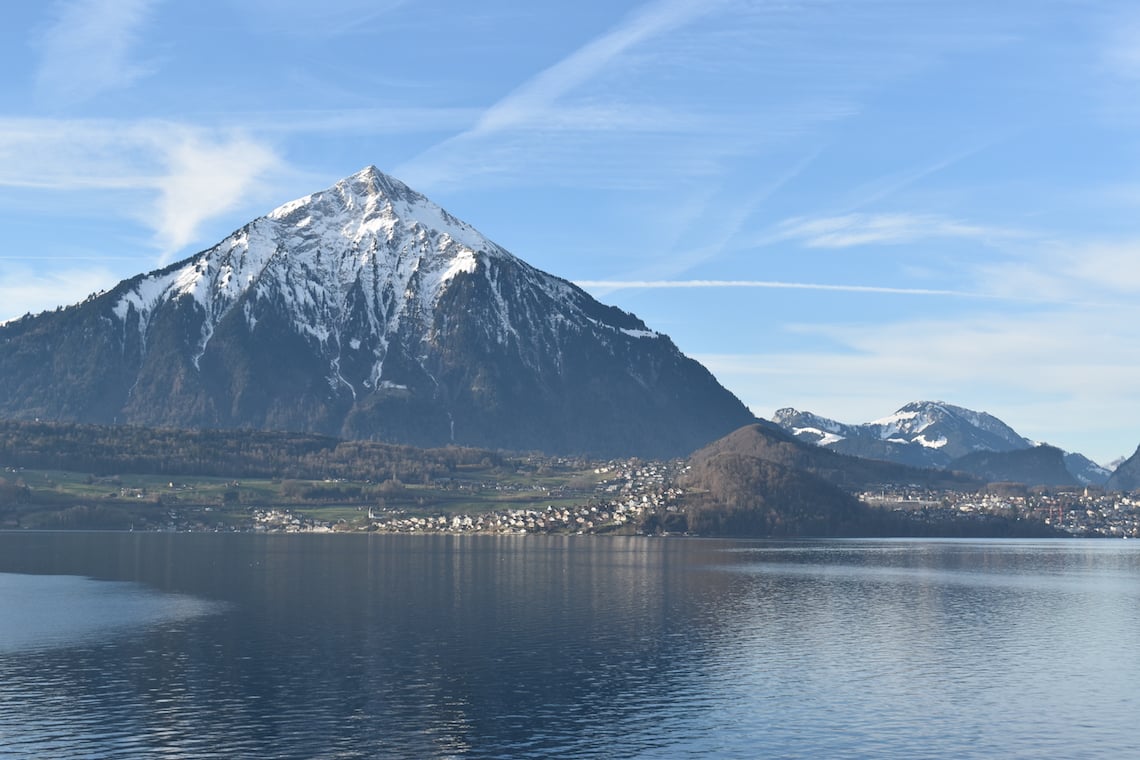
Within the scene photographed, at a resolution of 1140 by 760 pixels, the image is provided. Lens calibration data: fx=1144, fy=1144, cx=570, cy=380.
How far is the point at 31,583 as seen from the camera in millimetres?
182750

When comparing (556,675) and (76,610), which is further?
(76,610)

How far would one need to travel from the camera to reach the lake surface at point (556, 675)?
7888 centimetres

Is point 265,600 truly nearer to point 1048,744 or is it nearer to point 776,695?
Result: point 776,695

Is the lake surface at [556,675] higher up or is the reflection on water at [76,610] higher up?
the reflection on water at [76,610]

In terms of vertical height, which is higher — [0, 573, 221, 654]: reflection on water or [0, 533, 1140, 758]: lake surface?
[0, 573, 221, 654]: reflection on water

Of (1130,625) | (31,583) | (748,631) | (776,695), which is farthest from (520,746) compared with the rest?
(31,583)

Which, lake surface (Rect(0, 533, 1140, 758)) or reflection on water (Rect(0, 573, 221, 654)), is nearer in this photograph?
lake surface (Rect(0, 533, 1140, 758))

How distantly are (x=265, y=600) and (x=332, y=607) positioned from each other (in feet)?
45.0

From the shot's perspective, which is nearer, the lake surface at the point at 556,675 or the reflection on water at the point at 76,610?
the lake surface at the point at 556,675

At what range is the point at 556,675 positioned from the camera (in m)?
102

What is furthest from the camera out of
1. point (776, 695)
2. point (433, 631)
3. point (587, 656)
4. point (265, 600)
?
point (265, 600)

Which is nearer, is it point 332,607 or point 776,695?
point 776,695

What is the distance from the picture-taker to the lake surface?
259 ft

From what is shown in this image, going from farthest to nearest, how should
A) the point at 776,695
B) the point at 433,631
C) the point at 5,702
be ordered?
1. the point at 433,631
2. the point at 776,695
3. the point at 5,702
